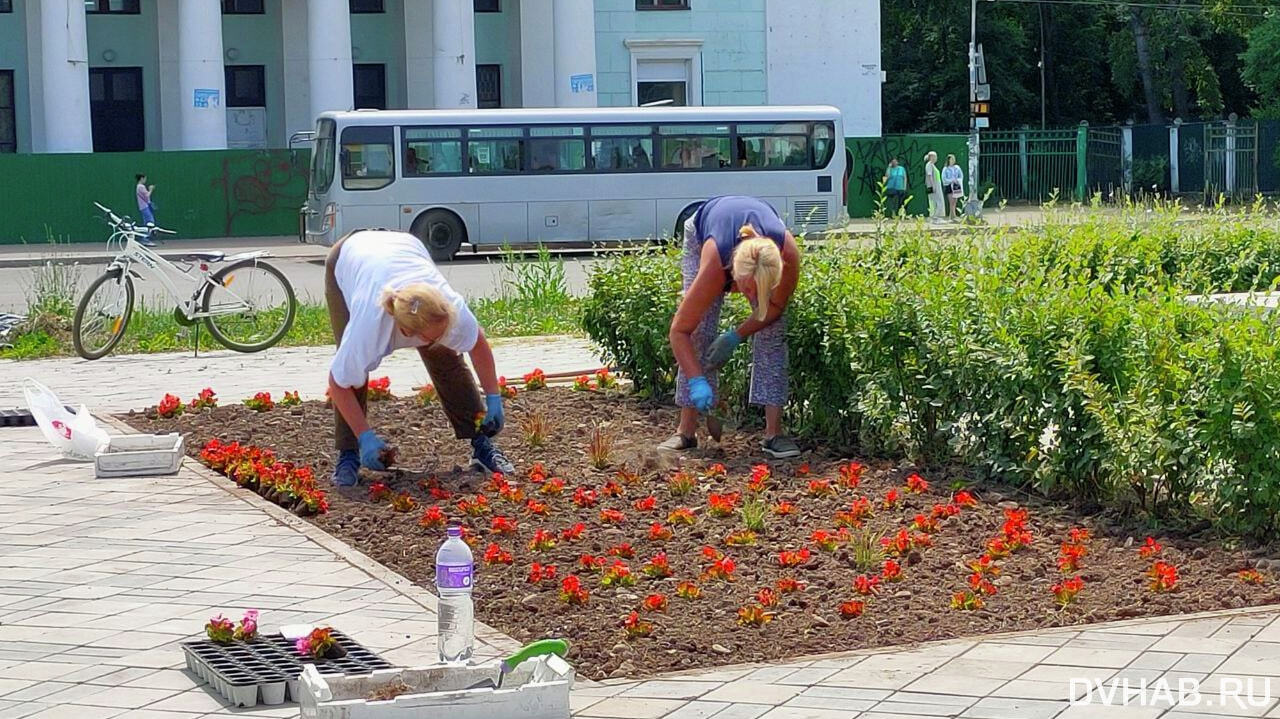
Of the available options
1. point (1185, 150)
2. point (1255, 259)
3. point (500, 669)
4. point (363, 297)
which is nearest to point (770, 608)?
point (500, 669)

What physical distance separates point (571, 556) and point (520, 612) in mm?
793

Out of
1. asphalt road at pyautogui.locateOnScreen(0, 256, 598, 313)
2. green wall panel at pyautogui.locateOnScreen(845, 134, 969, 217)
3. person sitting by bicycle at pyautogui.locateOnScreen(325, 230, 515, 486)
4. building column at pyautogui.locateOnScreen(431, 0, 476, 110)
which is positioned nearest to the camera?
person sitting by bicycle at pyautogui.locateOnScreen(325, 230, 515, 486)

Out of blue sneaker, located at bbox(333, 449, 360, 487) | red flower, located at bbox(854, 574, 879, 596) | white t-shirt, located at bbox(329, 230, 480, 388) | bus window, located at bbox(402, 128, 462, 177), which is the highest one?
bus window, located at bbox(402, 128, 462, 177)

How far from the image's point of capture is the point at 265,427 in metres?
9.84

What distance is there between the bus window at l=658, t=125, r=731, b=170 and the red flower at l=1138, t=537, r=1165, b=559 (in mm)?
24359

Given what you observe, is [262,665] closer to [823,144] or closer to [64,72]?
[823,144]

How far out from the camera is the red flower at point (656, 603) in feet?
18.5

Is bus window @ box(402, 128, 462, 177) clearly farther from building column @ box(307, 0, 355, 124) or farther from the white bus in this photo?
building column @ box(307, 0, 355, 124)

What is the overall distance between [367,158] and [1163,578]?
941 inches

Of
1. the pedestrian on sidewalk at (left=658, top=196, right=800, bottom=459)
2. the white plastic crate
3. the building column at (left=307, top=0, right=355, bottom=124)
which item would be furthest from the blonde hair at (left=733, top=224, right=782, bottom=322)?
the building column at (left=307, top=0, right=355, bottom=124)

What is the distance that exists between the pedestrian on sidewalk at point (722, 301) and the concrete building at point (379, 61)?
28988 millimetres

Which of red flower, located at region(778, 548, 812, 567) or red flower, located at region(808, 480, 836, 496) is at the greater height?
red flower, located at region(808, 480, 836, 496)

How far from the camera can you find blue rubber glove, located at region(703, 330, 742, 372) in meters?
8.51

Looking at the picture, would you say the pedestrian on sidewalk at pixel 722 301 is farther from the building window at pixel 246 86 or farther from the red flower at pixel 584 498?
the building window at pixel 246 86
